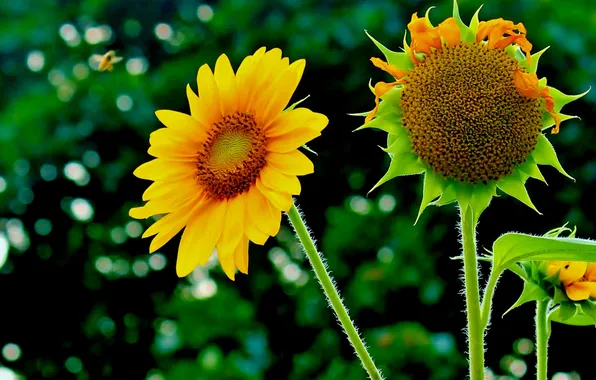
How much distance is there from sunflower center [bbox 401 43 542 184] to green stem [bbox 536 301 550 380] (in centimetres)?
19

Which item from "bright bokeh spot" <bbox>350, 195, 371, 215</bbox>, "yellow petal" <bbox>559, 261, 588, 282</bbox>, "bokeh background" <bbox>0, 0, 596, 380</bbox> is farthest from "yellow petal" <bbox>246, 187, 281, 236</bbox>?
"bright bokeh spot" <bbox>350, 195, 371, 215</bbox>

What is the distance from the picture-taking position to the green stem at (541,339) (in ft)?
2.56

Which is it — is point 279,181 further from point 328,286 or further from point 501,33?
point 501,33

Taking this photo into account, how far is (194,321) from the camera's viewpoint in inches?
92.0

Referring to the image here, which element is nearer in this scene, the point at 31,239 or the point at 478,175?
the point at 478,175

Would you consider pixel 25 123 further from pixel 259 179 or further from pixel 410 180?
pixel 259 179

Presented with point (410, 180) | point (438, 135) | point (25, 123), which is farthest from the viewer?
point (25, 123)

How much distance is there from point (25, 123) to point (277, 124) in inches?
73.5

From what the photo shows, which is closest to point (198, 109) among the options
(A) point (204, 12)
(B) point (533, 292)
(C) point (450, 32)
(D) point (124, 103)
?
(C) point (450, 32)

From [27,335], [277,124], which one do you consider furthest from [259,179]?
[27,335]

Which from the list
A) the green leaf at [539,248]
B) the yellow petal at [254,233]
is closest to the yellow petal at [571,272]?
the green leaf at [539,248]

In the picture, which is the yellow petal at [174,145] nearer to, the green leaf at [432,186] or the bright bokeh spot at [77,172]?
the green leaf at [432,186]

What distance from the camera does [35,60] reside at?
261 cm

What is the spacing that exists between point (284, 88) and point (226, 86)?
0.24 feet
